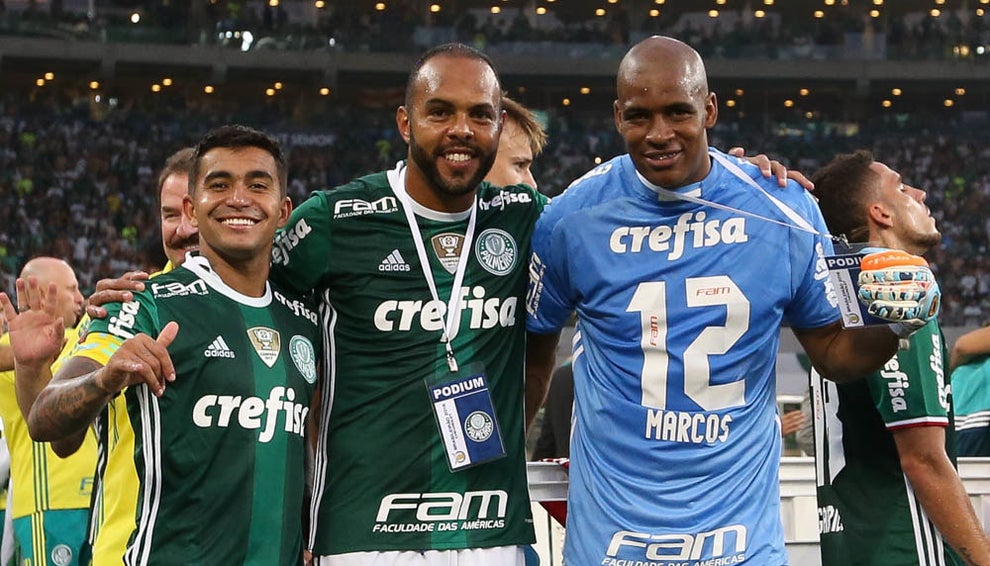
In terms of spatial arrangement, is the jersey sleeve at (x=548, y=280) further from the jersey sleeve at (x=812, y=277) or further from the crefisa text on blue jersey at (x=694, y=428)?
the jersey sleeve at (x=812, y=277)

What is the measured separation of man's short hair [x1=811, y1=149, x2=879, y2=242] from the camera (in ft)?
12.5

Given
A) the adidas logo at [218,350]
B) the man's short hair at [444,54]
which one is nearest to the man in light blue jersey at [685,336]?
the man's short hair at [444,54]

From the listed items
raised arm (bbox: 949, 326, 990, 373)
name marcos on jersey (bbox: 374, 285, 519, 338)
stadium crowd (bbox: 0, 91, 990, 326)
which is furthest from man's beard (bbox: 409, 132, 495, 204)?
stadium crowd (bbox: 0, 91, 990, 326)

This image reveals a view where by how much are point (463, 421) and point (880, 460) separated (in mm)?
1159

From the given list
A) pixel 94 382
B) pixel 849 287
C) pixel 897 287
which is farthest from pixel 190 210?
pixel 897 287

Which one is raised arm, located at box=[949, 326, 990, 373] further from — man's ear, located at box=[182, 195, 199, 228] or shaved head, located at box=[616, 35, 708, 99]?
man's ear, located at box=[182, 195, 199, 228]

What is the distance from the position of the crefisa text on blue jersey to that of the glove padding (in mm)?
464

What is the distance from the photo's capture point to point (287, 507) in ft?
10.9

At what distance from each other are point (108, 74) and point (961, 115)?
65.0ft

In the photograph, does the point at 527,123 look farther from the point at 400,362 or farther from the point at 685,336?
the point at 685,336

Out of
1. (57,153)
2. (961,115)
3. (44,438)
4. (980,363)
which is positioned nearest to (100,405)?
(44,438)

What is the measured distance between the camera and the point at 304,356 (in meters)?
3.43

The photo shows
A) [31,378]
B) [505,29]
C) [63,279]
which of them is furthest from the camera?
[505,29]

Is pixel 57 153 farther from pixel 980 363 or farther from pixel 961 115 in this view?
pixel 980 363
